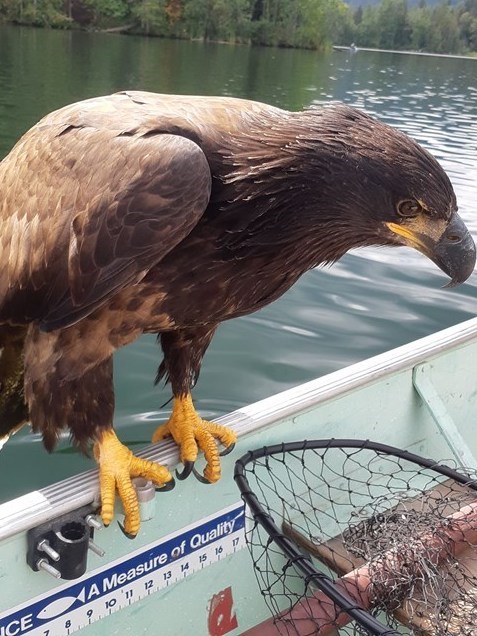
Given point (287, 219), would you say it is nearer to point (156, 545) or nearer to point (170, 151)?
point (170, 151)

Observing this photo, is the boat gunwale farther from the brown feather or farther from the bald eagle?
the brown feather

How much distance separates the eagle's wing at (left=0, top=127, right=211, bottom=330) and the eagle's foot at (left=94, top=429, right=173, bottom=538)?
1.45 feet

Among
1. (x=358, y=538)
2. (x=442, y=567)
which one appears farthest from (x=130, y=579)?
(x=442, y=567)

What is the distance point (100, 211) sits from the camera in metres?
2.20

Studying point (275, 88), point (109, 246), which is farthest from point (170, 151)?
point (275, 88)

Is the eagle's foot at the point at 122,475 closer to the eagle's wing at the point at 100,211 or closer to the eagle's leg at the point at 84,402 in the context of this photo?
the eagle's leg at the point at 84,402

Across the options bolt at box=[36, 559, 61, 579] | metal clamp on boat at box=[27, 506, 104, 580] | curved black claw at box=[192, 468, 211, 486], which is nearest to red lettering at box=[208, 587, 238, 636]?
curved black claw at box=[192, 468, 211, 486]

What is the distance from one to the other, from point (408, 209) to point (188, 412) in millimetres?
1108

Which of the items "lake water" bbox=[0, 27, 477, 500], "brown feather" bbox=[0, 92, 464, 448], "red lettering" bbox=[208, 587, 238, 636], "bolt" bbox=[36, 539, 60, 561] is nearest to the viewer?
"bolt" bbox=[36, 539, 60, 561]

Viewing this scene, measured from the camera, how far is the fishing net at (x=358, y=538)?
2539mm

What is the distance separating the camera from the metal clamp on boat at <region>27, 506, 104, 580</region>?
2.08 meters

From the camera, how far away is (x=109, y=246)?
7.20 ft

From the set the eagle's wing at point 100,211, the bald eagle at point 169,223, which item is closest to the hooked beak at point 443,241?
the bald eagle at point 169,223

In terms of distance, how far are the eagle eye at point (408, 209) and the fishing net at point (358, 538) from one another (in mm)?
894
